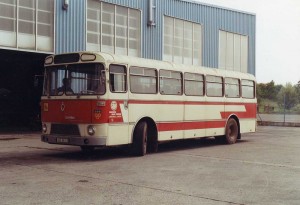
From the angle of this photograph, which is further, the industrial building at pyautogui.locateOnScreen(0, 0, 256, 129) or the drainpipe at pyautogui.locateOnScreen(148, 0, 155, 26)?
the drainpipe at pyautogui.locateOnScreen(148, 0, 155, 26)

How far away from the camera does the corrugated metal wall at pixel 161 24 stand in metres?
22.7

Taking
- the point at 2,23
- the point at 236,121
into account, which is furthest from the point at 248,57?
the point at 2,23

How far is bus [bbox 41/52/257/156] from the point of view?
11633mm

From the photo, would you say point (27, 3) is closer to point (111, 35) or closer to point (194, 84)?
point (111, 35)

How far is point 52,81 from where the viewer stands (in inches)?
494

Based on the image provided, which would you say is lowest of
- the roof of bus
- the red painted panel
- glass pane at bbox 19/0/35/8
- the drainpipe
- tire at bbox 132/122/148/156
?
tire at bbox 132/122/148/156

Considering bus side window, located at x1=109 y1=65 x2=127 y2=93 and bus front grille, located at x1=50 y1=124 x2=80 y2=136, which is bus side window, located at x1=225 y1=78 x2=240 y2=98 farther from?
bus front grille, located at x1=50 y1=124 x2=80 y2=136

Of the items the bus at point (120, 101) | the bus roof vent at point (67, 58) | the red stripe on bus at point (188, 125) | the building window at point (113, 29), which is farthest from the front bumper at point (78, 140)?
the building window at point (113, 29)

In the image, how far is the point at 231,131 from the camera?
58.4 ft

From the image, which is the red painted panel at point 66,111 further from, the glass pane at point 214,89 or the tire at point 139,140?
the glass pane at point 214,89

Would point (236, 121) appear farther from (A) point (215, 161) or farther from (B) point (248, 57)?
(B) point (248, 57)

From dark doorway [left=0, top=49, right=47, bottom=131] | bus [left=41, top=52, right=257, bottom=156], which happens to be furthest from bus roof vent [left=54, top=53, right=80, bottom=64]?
dark doorway [left=0, top=49, right=47, bottom=131]

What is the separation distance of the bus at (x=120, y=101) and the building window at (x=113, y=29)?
951 cm

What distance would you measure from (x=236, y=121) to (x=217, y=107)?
5.66ft
